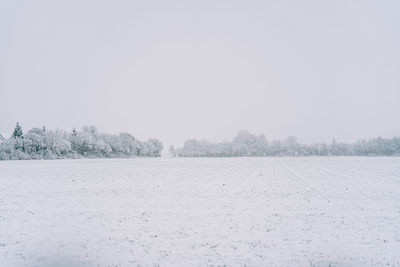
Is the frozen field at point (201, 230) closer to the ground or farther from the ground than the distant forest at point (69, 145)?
closer to the ground

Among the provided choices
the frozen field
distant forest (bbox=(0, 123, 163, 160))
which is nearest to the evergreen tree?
distant forest (bbox=(0, 123, 163, 160))

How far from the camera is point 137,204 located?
16.8 metres

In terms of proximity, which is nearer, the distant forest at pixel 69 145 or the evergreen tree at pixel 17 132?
the distant forest at pixel 69 145

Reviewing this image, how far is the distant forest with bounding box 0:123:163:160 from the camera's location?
88375mm

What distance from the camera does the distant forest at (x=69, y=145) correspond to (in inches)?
3479

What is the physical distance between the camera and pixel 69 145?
10412cm

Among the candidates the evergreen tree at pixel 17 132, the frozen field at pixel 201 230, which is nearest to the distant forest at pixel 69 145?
the evergreen tree at pixel 17 132

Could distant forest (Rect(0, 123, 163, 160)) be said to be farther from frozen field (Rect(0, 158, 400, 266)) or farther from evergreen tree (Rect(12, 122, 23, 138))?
frozen field (Rect(0, 158, 400, 266))

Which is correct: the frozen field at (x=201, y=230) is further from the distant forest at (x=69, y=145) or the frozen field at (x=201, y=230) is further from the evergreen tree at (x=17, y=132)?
the evergreen tree at (x=17, y=132)

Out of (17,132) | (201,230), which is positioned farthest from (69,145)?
(201,230)

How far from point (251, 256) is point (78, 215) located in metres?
7.55

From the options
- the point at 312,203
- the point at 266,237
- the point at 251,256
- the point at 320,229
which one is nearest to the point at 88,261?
the point at 251,256

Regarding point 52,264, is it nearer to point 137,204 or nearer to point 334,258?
point 334,258

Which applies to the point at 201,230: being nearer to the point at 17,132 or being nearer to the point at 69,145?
the point at 17,132
